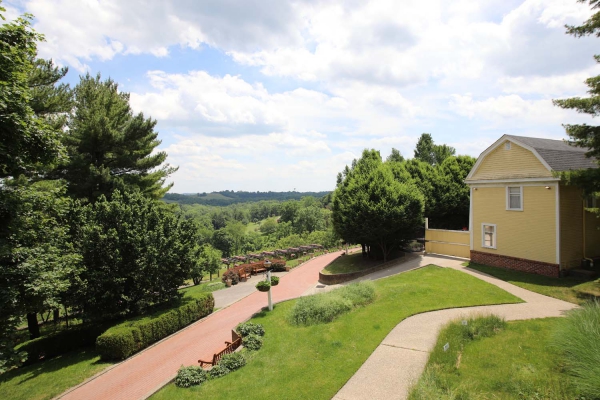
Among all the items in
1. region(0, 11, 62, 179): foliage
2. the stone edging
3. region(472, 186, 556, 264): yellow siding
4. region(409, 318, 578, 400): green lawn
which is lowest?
the stone edging

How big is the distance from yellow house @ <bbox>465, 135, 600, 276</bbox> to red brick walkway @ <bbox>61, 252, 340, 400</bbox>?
42.0ft

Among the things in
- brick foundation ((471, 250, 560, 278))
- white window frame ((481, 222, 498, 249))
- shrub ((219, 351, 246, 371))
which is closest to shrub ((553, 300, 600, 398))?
brick foundation ((471, 250, 560, 278))

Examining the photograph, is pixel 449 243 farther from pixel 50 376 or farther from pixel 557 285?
pixel 50 376

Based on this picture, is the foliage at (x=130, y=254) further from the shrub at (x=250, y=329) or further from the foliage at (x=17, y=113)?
the foliage at (x=17, y=113)

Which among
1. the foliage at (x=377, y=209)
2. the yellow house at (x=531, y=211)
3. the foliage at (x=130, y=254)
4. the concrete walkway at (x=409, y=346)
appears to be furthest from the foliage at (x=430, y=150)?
the foliage at (x=130, y=254)

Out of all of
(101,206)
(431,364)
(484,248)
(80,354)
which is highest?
(101,206)

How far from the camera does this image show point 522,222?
1712cm

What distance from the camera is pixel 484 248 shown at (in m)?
19.2

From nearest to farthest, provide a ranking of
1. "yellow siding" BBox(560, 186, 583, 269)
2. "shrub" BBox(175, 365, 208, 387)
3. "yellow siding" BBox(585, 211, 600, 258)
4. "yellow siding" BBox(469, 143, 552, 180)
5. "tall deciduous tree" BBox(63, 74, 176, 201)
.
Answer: "shrub" BBox(175, 365, 208, 387) < "yellow siding" BBox(560, 186, 583, 269) < "yellow siding" BBox(469, 143, 552, 180) < "yellow siding" BBox(585, 211, 600, 258) < "tall deciduous tree" BBox(63, 74, 176, 201)

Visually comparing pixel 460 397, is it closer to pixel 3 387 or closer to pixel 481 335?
pixel 481 335

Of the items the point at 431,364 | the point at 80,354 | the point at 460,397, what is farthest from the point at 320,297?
the point at 80,354

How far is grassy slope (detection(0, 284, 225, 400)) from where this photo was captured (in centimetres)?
1124

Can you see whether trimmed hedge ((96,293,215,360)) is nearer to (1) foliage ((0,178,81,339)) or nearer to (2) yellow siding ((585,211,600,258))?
(1) foliage ((0,178,81,339))

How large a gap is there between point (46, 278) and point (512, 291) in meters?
18.3
